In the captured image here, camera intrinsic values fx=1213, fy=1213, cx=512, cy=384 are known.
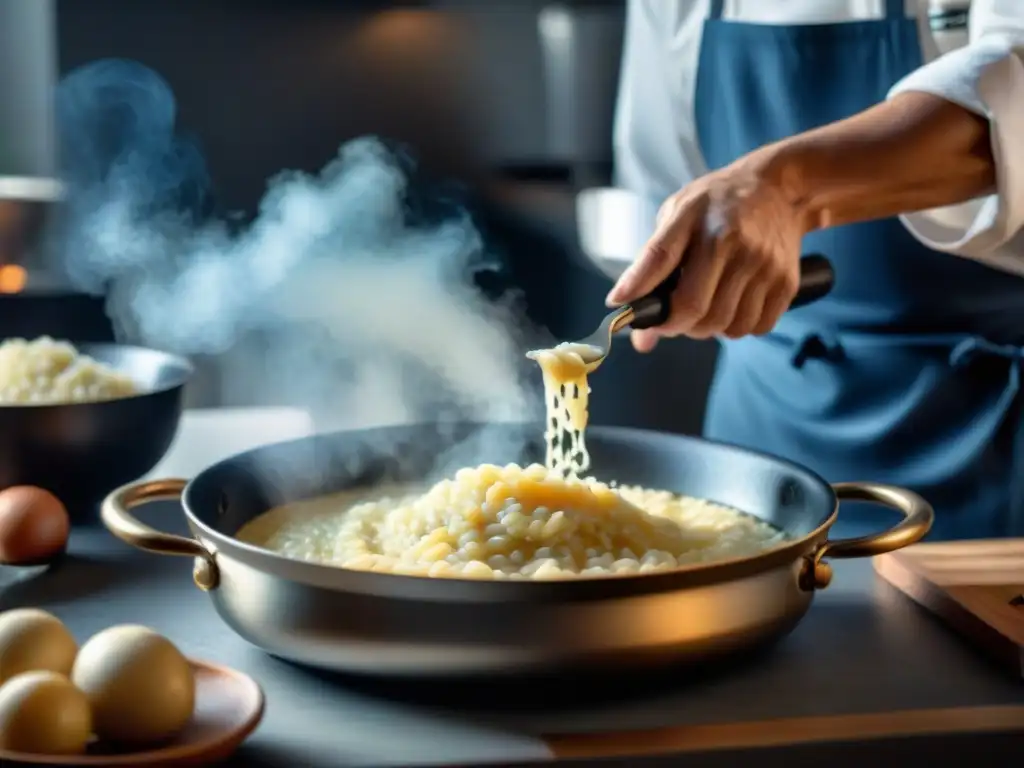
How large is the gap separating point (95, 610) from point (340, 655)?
388mm

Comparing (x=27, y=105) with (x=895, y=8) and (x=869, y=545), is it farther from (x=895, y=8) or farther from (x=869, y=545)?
(x=869, y=545)

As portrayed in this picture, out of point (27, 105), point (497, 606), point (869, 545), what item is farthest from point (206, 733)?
point (27, 105)

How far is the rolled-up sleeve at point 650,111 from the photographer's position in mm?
2305

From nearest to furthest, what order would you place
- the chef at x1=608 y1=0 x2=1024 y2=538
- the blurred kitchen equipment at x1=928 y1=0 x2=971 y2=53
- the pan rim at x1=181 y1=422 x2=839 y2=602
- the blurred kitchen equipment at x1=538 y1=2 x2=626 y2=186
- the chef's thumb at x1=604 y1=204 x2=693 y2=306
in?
the pan rim at x1=181 y1=422 x2=839 y2=602 → the chef's thumb at x1=604 y1=204 x2=693 y2=306 → the chef at x1=608 y1=0 x2=1024 y2=538 → the blurred kitchen equipment at x1=928 y1=0 x2=971 y2=53 → the blurred kitchen equipment at x1=538 y1=2 x2=626 y2=186

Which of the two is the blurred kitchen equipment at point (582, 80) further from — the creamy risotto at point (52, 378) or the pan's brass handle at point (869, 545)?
the pan's brass handle at point (869, 545)

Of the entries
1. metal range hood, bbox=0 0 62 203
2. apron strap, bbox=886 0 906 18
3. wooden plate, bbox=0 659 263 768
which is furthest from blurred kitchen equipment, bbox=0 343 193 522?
metal range hood, bbox=0 0 62 203

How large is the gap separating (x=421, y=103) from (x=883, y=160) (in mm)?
2042

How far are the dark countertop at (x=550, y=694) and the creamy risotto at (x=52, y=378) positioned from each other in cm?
43

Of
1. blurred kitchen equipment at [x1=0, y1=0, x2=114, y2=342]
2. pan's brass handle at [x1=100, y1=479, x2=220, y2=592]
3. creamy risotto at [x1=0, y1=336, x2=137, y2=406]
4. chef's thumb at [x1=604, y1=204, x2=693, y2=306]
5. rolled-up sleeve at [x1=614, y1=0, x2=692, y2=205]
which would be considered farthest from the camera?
blurred kitchen equipment at [x1=0, y1=0, x2=114, y2=342]

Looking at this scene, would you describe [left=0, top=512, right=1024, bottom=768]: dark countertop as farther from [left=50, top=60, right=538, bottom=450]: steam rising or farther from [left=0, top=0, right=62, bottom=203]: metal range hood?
[left=0, top=0, right=62, bottom=203]: metal range hood

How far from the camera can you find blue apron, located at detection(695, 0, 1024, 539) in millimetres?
1938

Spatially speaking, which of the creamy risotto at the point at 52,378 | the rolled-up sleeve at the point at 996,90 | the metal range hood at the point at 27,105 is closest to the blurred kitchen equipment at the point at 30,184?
the metal range hood at the point at 27,105

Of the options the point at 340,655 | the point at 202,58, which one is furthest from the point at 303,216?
the point at 340,655

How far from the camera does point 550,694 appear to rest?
40.0 inches
